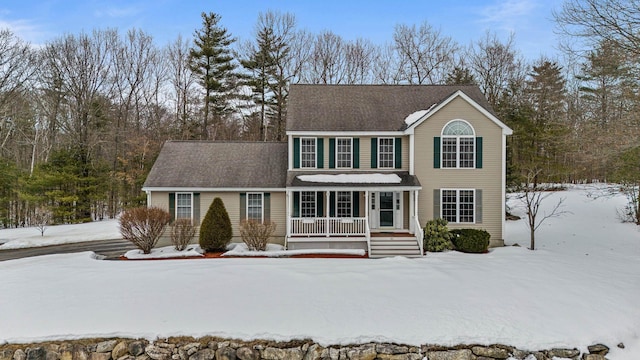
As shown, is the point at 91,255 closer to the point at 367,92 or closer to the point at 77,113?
the point at 367,92

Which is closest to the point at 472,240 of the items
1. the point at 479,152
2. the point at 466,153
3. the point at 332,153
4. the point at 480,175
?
the point at 480,175

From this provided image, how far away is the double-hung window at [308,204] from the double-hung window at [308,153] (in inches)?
50.8

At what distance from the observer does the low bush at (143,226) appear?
13.6m

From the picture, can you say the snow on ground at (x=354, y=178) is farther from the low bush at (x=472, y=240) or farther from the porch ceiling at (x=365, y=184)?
the low bush at (x=472, y=240)

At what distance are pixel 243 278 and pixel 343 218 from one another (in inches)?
238

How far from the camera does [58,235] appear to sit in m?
19.1

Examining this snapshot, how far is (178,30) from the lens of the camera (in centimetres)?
3088

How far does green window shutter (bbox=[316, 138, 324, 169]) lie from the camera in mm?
15945

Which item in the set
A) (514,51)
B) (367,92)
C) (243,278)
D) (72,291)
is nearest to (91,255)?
(72,291)

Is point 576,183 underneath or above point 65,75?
underneath

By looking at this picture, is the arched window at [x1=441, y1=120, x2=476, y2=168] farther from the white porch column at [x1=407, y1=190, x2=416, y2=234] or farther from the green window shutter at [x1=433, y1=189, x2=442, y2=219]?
the white porch column at [x1=407, y1=190, x2=416, y2=234]

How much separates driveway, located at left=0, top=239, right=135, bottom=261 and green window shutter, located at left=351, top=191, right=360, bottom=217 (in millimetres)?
9667

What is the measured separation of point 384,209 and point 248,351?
33.5 ft

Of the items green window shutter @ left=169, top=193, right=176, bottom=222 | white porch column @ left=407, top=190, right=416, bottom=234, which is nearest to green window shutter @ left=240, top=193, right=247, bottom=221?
green window shutter @ left=169, top=193, right=176, bottom=222
